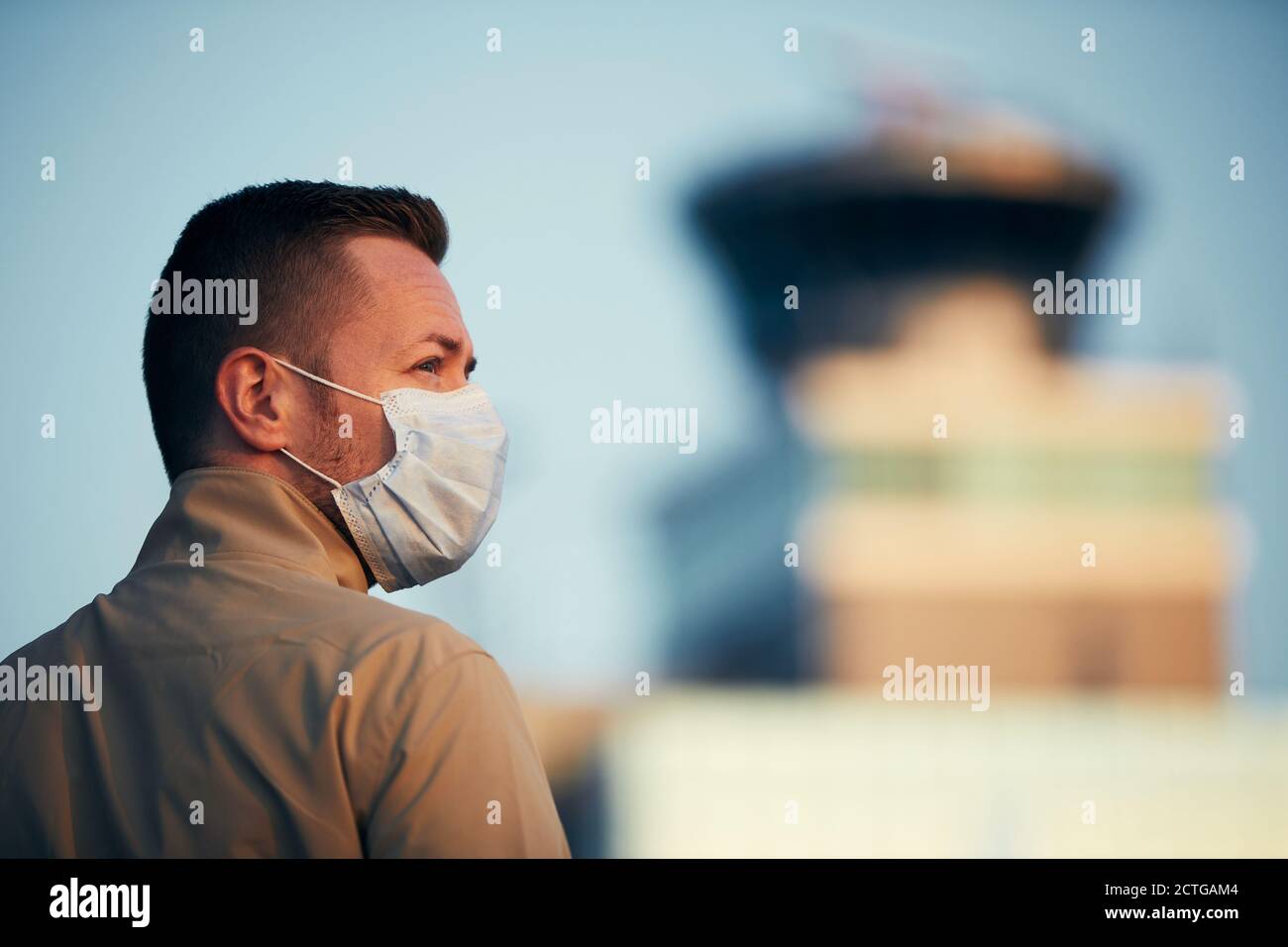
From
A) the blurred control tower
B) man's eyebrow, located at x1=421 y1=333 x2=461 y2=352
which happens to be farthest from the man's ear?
the blurred control tower

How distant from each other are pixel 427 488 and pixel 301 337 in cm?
36

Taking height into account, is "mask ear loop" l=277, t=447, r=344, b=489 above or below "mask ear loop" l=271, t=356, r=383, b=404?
below

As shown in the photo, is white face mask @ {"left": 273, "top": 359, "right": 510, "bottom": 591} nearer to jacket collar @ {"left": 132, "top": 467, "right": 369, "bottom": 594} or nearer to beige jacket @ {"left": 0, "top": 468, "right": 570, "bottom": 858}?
jacket collar @ {"left": 132, "top": 467, "right": 369, "bottom": 594}

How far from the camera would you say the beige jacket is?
1.67m

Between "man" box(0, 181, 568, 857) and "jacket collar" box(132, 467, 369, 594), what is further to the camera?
"jacket collar" box(132, 467, 369, 594)

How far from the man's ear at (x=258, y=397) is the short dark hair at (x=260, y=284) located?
0.07 ft

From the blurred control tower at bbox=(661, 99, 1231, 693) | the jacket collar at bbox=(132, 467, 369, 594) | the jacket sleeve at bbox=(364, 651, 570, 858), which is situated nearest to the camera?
the jacket sleeve at bbox=(364, 651, 570, 858)

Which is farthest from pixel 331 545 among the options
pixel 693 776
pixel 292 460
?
pixel 693 776

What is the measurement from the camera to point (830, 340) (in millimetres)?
37594

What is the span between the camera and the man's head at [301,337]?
2.20 metres

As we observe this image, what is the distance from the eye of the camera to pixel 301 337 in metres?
2.26
